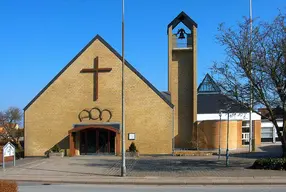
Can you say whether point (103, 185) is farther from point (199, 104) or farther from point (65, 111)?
point (199, 104)

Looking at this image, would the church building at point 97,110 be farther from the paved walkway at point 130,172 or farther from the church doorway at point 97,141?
the paved walkway at point 130,172

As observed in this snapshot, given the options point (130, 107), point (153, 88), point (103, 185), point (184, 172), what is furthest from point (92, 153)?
point (103, 185)

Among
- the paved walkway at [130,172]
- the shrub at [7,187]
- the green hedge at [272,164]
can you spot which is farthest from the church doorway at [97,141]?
the shrub at [7,187]

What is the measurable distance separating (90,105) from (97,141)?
3343mm

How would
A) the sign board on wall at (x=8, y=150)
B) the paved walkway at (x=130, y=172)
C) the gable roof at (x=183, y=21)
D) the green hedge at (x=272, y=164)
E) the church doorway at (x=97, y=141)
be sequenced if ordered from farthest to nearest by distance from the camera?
1. the gable roof at (x=183, y=21)
2. the church doorway at (x=97, y=141)
3. the sign board on wall at (x=8, y=150)
4. the green hedge at (x=272, y=164)
5. the paved walkway at (x=130, y=172)

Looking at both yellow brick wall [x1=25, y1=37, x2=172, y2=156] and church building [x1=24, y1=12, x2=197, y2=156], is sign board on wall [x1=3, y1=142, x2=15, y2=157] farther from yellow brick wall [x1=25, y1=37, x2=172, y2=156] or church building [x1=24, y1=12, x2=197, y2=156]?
yellow brick wall [x1=25, y1=37, x2=172, y2=156]

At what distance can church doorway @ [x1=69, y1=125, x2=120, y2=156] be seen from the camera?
33.4m

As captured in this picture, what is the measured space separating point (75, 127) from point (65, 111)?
6.42ft

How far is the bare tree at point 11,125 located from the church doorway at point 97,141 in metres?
17.7

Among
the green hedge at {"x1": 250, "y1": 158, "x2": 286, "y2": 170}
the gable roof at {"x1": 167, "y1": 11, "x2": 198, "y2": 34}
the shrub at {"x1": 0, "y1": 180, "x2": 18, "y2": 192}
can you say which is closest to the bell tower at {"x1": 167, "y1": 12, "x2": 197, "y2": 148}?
the gable roof at {"x1": 167, "y1": 11, "x2": 198, "y2": 34}

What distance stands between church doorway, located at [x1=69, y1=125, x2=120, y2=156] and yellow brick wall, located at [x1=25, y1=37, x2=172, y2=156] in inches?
47.9

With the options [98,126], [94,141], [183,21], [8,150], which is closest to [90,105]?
[98,126]

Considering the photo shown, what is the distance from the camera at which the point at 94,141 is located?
34156mm

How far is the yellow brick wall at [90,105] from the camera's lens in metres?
33.6
